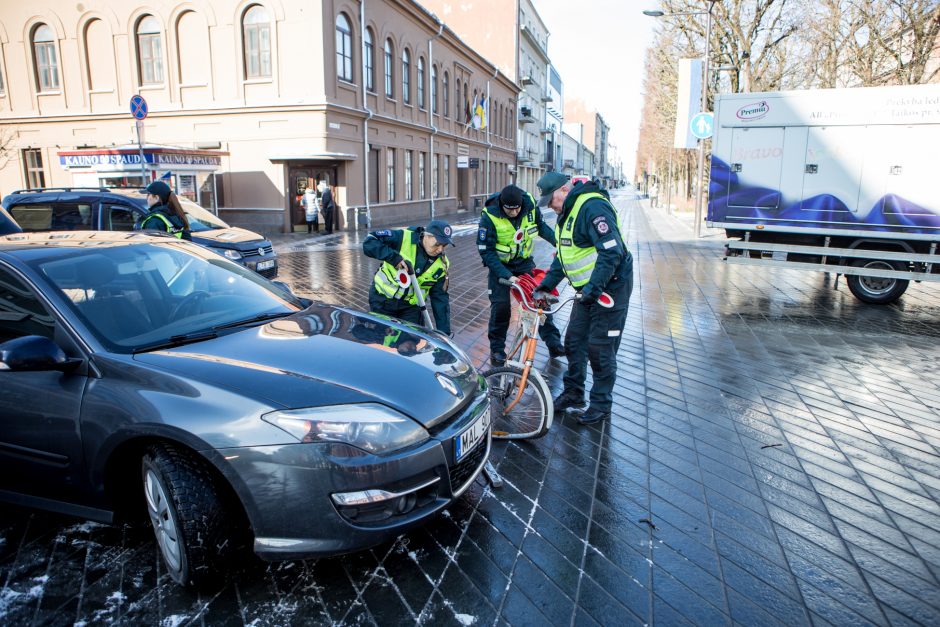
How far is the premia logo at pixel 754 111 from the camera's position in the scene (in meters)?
10.3

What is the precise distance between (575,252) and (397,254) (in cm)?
135

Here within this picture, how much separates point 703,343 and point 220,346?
567cm

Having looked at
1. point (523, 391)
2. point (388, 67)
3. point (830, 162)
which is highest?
point (388, 67)

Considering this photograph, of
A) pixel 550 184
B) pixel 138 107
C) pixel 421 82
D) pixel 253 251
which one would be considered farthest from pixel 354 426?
pixel 421 82

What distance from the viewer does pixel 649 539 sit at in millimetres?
3207

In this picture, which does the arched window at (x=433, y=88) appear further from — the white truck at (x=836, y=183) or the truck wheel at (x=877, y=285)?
the truck wheel at (x=877, y=285)

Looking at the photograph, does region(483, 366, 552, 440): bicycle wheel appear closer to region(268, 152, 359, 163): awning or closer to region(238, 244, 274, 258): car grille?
region(238, 244, 274, 258): car grille

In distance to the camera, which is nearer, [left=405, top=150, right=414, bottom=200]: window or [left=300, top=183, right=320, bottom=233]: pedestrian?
[left=300, top=183, right=320, bottom=233]: pedestrian

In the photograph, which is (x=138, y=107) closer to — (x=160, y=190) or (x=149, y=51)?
(x=160, y=190)

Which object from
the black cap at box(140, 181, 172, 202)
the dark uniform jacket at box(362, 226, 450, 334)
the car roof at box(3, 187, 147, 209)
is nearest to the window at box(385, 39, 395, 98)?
the car roof at box(3, 187, 147, 209)

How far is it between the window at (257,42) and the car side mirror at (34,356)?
20.2 m

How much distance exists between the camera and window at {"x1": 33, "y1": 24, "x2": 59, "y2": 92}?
74.4 ft

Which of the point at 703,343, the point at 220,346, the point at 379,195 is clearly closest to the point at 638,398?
the point at 703,343

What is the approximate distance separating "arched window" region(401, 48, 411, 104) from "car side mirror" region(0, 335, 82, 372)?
26.1 meters
